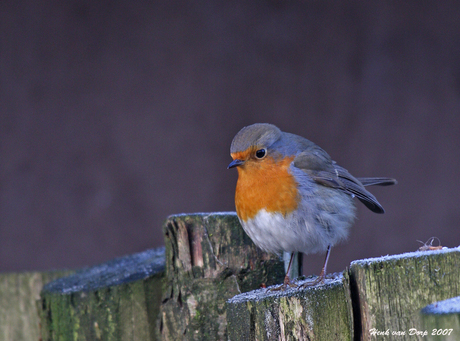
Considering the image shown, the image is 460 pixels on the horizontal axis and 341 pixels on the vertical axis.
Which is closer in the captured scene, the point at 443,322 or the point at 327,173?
the point at 443,322

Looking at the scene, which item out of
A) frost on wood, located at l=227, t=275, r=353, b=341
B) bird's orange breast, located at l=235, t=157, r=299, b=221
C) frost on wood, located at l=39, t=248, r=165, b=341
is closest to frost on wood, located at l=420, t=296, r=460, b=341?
frost on wood, located at l=227, t=275, r=353, b=341

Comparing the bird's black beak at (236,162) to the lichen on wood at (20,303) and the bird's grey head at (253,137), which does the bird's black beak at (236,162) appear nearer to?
the bird's grey head at (253,137)

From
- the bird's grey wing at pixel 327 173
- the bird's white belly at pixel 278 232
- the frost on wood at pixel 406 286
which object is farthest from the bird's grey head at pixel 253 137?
the frost on wood at pixel 406 286

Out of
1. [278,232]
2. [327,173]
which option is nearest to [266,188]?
[278,232]

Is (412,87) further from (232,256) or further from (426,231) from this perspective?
(232,256)

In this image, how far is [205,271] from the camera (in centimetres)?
247

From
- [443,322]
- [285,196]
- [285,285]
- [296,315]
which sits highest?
[285,196]

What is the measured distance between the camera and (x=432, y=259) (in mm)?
1691

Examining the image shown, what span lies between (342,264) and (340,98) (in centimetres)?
129

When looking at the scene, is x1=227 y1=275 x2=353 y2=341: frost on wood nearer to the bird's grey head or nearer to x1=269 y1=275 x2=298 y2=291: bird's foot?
x1=269 y1=275 x2=298 y2=291: bird's foot

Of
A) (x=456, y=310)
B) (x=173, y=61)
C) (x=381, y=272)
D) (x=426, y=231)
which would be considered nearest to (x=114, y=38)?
(x=173, y=61)

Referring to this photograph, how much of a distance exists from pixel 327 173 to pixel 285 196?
12.4 inches

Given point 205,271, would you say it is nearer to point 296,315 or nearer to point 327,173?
point 296,315

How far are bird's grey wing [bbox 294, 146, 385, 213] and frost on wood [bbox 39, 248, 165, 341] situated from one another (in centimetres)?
83
